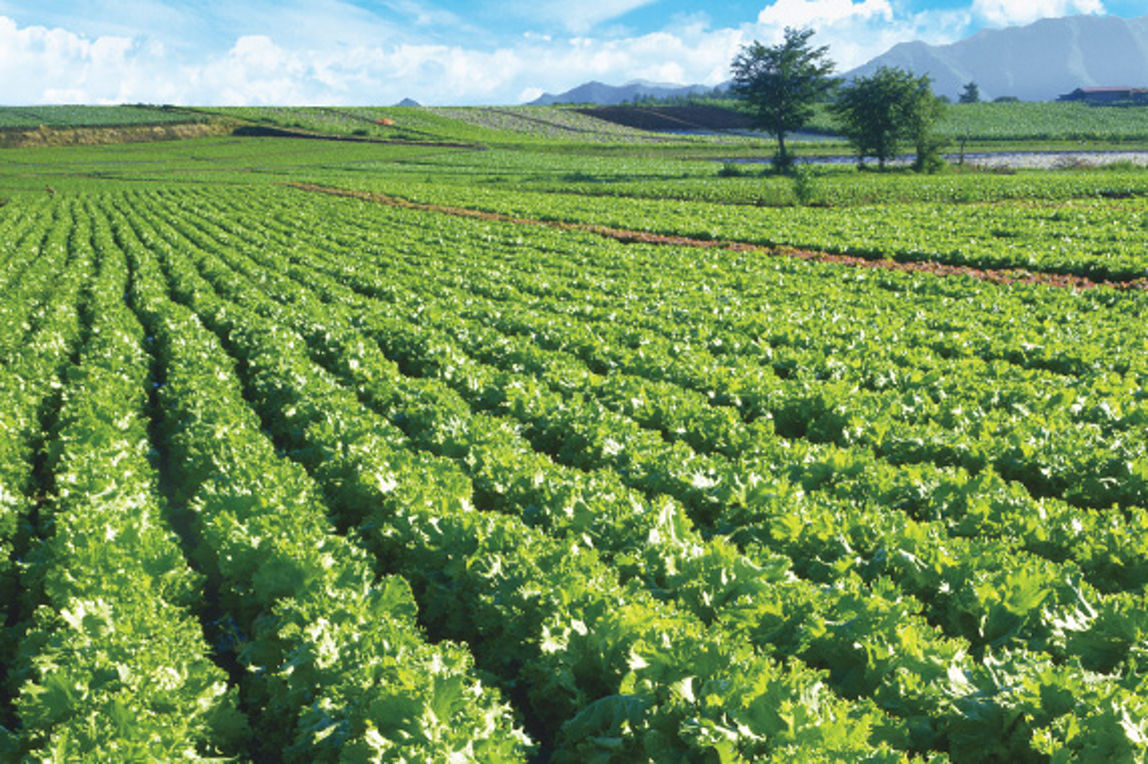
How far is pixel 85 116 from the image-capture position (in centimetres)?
13162

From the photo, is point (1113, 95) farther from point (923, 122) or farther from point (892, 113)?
point (892, 113)

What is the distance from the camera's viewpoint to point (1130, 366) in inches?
474

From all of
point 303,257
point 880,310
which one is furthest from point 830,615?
point 303,257

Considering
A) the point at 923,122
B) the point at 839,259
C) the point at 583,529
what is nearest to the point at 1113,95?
the point at 923,122

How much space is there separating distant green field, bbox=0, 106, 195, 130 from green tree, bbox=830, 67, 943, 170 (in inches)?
4333

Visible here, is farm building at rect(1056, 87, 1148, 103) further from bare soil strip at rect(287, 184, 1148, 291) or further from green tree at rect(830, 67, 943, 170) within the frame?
bare soil strip at rect(287, 184, 1148, 291)

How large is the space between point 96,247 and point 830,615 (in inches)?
1450

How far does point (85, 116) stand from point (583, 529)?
161751mm

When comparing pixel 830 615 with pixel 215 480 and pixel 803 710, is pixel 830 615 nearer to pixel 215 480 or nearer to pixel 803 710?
pixel 803 710

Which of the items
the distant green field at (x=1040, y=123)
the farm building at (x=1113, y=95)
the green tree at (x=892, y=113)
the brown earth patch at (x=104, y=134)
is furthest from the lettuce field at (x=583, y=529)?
the farm building at (x=1113, y=95)

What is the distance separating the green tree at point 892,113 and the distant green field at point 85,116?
361 ft

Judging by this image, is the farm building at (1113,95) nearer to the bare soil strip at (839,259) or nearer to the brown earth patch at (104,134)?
the bare soil strip at (839,259)

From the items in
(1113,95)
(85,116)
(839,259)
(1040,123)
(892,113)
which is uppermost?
(1113,95)

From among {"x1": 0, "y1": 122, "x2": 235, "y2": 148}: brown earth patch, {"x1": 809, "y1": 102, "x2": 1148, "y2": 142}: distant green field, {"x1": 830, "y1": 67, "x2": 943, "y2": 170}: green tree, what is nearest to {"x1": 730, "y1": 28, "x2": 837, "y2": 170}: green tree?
{"x1": 830, "y1": 67, "x2": 943, "y2": 170}: green tree
